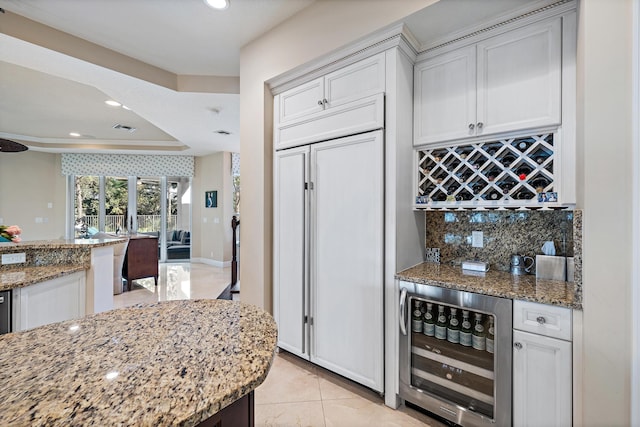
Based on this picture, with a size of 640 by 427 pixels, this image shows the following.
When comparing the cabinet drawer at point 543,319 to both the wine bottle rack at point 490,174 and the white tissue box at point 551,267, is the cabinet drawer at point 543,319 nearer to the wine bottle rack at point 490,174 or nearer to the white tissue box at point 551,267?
the white tissue box at point 551,267

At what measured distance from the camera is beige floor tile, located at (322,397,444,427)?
172 centimetres

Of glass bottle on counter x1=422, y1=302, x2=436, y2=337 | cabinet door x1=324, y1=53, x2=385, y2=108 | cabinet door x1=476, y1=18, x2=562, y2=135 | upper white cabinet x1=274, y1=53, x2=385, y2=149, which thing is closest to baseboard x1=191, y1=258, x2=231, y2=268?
upper white cabinet x1=274, y1=53, x2=385, y2=149

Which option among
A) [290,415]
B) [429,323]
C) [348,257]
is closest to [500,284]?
[429,323]

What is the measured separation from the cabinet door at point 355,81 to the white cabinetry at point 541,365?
153 centimetres

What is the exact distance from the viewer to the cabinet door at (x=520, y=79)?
1.59m

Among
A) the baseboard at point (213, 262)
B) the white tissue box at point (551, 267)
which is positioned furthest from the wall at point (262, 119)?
the baseboard at point (213, 262)

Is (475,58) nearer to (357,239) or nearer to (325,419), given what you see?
(357,239)

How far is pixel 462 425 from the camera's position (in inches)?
63.9

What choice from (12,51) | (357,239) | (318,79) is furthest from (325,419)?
(12,51)

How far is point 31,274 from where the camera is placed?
6.62ft

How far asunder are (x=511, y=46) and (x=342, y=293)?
1878 mm

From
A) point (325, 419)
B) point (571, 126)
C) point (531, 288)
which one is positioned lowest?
point (325, 419)

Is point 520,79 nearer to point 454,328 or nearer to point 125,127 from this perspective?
point 454,328

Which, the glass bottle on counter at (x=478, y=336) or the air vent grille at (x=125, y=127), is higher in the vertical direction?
the air vent grille at (x=125, y=127)
